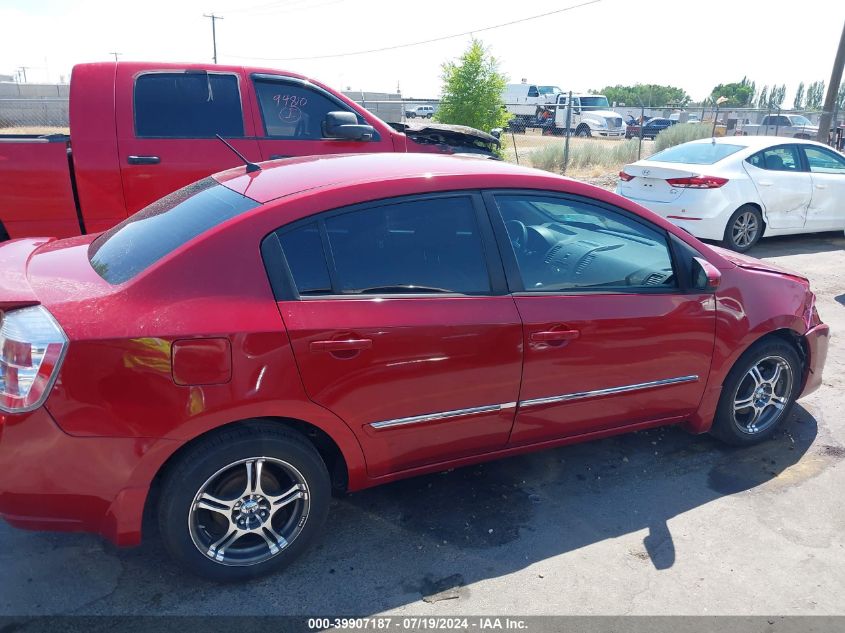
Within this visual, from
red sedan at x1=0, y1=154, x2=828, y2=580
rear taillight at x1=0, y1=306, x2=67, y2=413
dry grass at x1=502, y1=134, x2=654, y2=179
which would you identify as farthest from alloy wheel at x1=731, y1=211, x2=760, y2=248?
rear taillight at x1=0, y1=306, x2=67, y2=413

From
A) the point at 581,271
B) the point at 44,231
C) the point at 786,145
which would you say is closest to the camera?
the point at 581,271

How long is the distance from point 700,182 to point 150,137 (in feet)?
20.8

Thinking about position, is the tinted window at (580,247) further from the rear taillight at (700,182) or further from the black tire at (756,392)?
Answer: the rear taillight at (700,182)

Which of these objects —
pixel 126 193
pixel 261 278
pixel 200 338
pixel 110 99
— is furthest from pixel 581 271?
pixel 110 99

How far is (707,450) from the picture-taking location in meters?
4.02

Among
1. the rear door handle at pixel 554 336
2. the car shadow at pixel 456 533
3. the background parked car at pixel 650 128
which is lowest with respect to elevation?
the car shadow at pixel 456 533

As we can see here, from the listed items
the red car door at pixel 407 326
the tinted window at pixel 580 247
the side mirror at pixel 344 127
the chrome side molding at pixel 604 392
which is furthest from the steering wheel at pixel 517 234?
the side mirror at pixel 344 127

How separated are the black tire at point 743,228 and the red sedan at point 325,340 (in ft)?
17.6

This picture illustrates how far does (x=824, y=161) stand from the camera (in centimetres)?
946

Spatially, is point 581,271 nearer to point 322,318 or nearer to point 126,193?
point 322,318

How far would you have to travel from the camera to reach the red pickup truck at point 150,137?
5250mm

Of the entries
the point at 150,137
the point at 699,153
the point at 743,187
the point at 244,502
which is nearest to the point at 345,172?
the point at 244,502

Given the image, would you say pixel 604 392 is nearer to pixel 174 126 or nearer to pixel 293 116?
pixel 293 116

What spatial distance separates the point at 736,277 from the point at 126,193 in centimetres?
457
